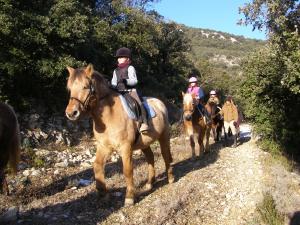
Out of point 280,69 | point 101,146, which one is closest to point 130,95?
point 101,146

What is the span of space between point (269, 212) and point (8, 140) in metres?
4.97

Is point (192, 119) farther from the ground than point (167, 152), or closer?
farther from the ground

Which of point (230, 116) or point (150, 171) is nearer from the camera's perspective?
point (150, 171)

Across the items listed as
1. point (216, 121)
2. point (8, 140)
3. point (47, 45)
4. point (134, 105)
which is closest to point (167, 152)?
point (134, 105)

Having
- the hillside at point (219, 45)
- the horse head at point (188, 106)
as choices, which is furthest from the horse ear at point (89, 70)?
the hillside at point (219, 45)

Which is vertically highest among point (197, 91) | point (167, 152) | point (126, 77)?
point (126, 77)

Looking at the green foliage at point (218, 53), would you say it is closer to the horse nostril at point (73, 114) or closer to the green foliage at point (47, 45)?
the green foliage at point (47, 45)

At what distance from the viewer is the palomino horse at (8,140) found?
6820mm

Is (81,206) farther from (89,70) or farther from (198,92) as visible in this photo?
(198,92)

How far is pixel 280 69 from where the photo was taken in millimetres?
12398

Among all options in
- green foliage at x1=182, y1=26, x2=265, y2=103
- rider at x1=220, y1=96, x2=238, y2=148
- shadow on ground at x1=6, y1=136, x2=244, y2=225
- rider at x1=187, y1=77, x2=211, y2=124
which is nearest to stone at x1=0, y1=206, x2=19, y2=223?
shadow on ground at x1=6, y1=136, x2=244, y2=225

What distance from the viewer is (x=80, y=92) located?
7.18 metres

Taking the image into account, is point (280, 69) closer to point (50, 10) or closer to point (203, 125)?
point (203, 125)

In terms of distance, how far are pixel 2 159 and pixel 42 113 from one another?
1043 centimetres
